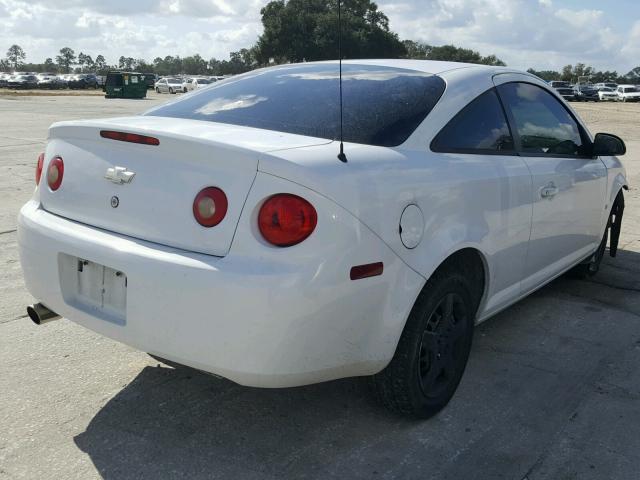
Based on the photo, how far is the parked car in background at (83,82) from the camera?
66688 mm

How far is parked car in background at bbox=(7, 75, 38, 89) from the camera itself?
2398 inches

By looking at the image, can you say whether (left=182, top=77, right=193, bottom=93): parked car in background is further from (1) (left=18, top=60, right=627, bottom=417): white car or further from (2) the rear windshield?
(1) (left=18, top=60, right=627, bottom=417): white car

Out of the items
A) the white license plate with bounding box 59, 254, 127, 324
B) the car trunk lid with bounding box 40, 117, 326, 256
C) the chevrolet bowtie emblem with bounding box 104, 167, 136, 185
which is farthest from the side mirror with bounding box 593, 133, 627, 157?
the white license plate with bounding box 59, 254, 127, 324

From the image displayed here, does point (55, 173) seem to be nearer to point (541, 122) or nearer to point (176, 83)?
point (541, 122)

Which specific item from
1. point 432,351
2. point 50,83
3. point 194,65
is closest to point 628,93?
point 50,83

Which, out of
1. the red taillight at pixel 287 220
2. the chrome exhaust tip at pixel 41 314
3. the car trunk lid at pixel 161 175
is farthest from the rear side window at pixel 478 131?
the chrome exhaust tip at pixel 41 314

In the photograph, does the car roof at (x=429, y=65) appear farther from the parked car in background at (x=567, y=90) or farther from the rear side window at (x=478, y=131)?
the parked car in background at (x=567, y=90)

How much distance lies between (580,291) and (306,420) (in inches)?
115

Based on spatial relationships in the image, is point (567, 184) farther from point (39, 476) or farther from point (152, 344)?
point (39, 476)

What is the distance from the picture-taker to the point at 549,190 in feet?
12.5

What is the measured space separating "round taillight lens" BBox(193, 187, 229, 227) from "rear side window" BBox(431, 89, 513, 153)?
106 centimetres

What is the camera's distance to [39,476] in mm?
2568

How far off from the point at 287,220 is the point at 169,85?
191 feet

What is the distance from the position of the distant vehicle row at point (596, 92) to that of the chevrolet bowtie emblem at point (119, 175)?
5546 cm
